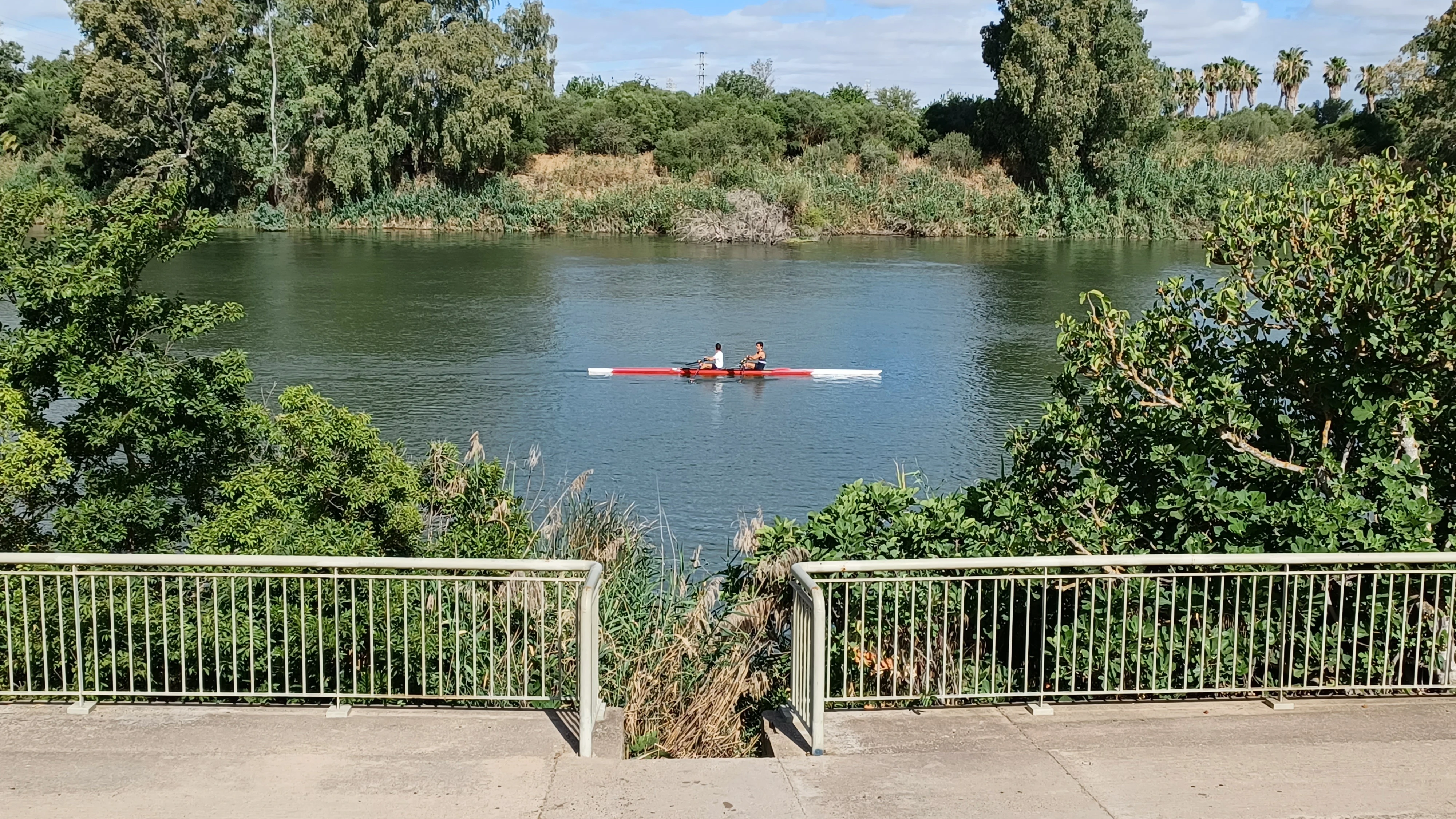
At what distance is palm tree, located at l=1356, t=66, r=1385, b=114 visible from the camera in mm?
76875

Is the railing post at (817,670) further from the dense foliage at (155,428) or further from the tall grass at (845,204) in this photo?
the tall grass at (845,204)

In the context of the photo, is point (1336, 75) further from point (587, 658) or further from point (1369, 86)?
point (587, 658)

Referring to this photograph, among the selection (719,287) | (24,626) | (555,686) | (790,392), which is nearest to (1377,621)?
(555,686)

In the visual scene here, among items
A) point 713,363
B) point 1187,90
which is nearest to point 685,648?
point 713,363

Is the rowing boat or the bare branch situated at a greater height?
the bare branch

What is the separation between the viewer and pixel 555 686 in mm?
8578

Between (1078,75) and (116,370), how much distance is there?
57297 millimetres

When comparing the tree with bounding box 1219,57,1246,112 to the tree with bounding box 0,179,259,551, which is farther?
the tree with bounding box 1219,57,1246,112

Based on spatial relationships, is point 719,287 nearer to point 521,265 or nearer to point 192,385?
point 521,265

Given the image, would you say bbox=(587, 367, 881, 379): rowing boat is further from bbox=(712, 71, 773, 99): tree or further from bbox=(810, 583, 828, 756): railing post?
bbox=(712, 71, 773, 99): tree

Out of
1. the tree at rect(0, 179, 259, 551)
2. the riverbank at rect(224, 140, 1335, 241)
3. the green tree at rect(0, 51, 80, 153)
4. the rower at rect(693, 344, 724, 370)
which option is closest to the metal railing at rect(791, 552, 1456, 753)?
the tree at rect(0, 179, 259, 551)

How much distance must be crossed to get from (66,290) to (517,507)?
4.54m

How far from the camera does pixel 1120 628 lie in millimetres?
8086

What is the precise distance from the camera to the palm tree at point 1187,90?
3607 inches
